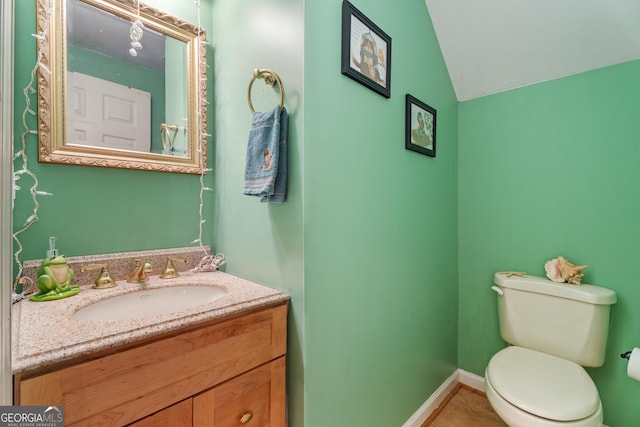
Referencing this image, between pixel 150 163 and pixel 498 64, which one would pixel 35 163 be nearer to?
pixel 150 163

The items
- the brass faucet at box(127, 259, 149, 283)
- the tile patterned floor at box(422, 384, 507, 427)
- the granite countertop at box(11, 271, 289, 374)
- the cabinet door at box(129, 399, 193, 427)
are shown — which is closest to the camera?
the granite countertop at box(11, 271, 289, 374)

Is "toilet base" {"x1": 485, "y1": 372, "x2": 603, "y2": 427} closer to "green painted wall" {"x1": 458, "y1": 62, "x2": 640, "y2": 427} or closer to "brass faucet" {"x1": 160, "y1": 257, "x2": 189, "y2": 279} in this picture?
"green painted wall" {"x1": 458, "y1": 62, "x2": 640, "y2": 427}

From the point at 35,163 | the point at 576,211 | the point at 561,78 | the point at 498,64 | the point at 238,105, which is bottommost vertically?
the point at 576,211

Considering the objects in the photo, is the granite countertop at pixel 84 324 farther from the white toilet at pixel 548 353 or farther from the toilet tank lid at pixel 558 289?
the toilet tank lid at pixel 558 289

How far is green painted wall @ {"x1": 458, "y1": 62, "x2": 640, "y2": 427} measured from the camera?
1421mm

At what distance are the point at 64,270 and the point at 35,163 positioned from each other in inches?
15.3

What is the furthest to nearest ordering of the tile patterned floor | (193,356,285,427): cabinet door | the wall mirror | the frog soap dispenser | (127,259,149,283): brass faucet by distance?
the tile patterned floor, (127,259,149,283): brass faucet, the wall mirror, the frog soap dispenser, (193,356,285,427): cabinet door

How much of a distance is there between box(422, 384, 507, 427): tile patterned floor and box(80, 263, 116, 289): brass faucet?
5.60 ft

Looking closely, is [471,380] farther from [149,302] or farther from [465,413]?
[149,302]

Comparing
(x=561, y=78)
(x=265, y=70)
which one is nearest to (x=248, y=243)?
(x=265, y=70)

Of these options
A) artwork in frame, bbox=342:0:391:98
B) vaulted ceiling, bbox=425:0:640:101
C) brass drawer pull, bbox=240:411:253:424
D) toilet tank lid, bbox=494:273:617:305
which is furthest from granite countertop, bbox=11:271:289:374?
vaulted ceiling, bbox=425:0:640:101

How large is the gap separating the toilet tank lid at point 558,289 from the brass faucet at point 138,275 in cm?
182

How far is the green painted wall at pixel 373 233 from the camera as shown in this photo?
39.6 inches

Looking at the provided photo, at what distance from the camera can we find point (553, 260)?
5.18 ft
